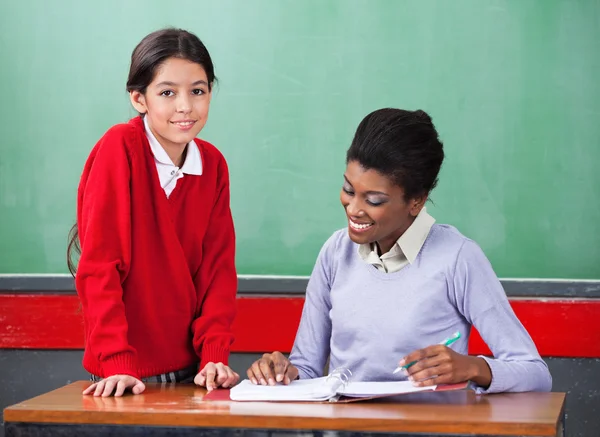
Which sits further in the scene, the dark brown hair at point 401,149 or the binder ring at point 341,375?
the dark brown hair at point 401,149

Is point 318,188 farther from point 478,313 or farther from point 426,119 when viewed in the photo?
point 478,313

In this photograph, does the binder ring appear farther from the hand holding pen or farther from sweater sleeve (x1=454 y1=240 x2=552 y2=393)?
sweater sleeve (x1=454 y1=240 x2=552 y2=393)

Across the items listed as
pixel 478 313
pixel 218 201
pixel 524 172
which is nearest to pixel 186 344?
pixel 218 201

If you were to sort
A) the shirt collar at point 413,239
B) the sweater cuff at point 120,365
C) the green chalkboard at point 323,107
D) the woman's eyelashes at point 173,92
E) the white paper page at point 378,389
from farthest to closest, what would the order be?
the green chalkboard at point 323,107
the woman's eyelashes at point 173,92
the shirt collar at point 413,239
the sweater cuff at point 120,365
the white paper page at point 378,389

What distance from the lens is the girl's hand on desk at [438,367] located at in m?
1.54

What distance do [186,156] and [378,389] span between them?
29.7 inches

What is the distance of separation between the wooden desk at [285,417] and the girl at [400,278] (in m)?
0.20

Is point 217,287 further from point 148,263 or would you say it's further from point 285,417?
point 285,417

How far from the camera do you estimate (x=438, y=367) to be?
1546mm

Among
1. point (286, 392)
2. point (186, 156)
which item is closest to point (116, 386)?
point (286, 392)

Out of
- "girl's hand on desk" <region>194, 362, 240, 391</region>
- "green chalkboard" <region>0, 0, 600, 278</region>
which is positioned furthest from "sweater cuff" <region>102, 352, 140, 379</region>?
"green chalkboard" <region>0, 0, 600, 278</region>

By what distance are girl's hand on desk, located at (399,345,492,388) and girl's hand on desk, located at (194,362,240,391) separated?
1.39 feet

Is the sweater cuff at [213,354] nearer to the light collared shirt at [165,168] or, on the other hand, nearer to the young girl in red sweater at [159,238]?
Answer: the young girl in red sweater at [159,238]

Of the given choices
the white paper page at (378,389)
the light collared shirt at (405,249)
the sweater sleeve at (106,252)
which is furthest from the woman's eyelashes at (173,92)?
the white paper page at (378,389)
